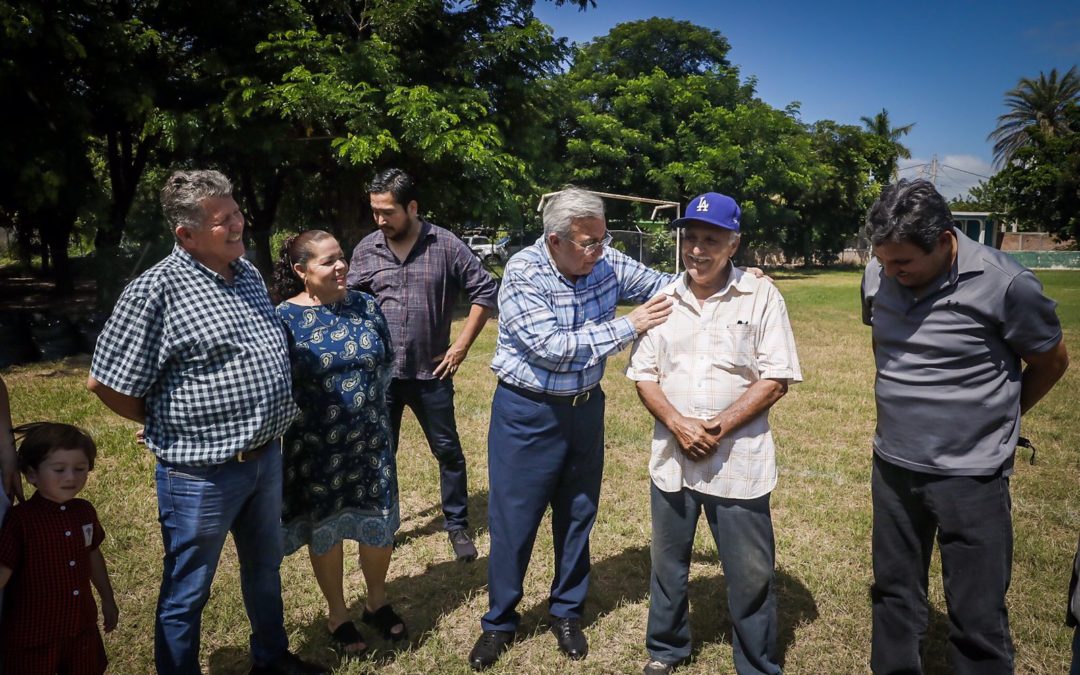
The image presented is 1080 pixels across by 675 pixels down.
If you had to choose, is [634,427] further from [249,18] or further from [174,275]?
[249,18]

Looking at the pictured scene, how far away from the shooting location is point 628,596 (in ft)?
12.3

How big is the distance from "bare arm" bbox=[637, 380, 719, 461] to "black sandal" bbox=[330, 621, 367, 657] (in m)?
1.71

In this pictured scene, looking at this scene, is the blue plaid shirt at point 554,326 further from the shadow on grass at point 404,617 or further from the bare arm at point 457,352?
the shadow on grass at point 404,617

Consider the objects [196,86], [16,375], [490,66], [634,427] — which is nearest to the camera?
[634,427]

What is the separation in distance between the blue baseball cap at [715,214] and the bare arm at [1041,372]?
1165 mm

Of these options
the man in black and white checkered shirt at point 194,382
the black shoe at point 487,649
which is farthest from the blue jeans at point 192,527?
the black shoe at point 487,649

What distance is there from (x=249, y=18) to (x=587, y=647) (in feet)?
44.1

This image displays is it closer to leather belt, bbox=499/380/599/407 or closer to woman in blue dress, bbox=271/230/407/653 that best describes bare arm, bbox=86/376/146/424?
woman in blue dress, bbox=271/230/407/653

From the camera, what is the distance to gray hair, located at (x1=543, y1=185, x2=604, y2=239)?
9.09ft

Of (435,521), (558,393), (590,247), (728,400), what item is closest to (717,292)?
(728,400)

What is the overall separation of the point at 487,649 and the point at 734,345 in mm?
1728

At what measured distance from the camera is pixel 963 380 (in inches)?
101

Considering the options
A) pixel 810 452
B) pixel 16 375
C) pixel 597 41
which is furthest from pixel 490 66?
pixel 597 41

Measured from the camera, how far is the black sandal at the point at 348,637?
10.4ft
